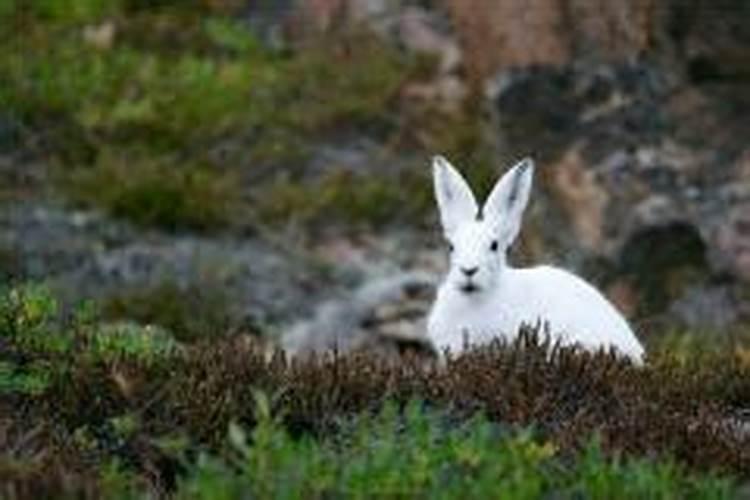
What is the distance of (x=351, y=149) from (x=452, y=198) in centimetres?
873

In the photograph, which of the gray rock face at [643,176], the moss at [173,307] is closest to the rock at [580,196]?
the gray rock face at [643,176]

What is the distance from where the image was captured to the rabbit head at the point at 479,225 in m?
8.85

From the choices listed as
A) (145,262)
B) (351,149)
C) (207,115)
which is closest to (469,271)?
(145,262)

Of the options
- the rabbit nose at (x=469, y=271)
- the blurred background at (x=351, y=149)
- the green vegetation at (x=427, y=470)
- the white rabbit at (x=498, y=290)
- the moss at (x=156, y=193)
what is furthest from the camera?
the moss at (x=156, y=193)

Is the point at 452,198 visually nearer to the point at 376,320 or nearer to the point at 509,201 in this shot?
the point at 509,201

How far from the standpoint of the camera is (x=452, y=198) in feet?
30.1

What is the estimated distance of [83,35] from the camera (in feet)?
61.4

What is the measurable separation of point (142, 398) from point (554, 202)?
777 cm

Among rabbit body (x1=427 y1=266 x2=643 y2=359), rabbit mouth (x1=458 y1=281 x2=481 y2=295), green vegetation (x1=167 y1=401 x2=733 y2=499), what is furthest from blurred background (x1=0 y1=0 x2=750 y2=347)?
green vegetation (x1=167 y1=401 x2=733 y2=499)

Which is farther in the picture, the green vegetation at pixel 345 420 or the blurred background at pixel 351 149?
the blurred background at pixel 351 149

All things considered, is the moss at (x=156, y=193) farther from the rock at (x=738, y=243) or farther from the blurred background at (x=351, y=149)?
the rock at (x=738, y=243)

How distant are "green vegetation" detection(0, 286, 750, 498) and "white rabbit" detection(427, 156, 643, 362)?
0.33 m

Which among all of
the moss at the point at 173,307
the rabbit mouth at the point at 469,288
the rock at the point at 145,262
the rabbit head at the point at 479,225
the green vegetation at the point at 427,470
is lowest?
the moss at the point at 173,307

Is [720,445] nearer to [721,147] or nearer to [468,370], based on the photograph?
[468,370]
